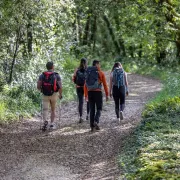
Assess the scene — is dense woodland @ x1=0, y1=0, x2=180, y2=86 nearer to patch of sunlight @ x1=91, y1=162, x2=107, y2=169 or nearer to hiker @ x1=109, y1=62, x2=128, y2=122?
hiker @ x1=109, y1=62, x2=128, y2=122

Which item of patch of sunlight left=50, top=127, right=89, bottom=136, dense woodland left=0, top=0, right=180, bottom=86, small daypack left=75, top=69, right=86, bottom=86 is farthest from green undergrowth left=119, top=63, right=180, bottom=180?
dense woodland left=0, top=0, right=180, bottom=86

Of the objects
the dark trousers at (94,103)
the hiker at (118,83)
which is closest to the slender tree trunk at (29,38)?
the hiker at (118,83)

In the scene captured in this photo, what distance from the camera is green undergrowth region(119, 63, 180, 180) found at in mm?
6350

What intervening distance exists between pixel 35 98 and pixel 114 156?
7.07m

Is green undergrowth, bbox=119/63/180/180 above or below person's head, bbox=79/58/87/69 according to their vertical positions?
below

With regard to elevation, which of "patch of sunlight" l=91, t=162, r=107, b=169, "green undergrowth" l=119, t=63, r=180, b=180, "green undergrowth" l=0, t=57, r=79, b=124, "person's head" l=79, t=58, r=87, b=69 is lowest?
"patch of sunlight" l=91, t=162, r=107, b=169

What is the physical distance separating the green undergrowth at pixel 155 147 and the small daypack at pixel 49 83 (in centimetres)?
255

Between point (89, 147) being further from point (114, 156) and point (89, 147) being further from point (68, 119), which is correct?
point (68, 119)

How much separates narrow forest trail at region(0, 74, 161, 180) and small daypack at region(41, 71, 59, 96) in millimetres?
1135

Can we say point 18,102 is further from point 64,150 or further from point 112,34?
point 112,34

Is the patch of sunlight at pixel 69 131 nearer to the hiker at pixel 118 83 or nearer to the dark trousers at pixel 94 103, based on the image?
the dark trousers at pixel 94 103

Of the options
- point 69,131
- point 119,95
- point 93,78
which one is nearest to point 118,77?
point 119,95

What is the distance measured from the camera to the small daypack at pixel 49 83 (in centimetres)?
1079

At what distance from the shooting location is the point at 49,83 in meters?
10.9
